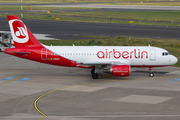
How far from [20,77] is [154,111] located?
2182 centimetres

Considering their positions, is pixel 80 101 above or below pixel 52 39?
below

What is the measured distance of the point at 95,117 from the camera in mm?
25672

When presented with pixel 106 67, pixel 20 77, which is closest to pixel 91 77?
pixel 106 67

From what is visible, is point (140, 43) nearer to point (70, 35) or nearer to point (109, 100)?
point (70, 35)

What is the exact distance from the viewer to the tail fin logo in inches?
1646

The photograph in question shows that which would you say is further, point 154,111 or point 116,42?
point 116,42

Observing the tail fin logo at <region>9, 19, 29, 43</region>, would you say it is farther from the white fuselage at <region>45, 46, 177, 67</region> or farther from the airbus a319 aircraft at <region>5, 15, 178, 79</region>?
the white fuselage at <region>45, 46, 177, 67</region>

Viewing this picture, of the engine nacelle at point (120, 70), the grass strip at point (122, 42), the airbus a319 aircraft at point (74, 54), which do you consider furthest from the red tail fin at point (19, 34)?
the grass strip at point (122, 42)

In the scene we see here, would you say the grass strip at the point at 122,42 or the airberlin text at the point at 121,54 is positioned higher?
the grass strip at the point at 122,42

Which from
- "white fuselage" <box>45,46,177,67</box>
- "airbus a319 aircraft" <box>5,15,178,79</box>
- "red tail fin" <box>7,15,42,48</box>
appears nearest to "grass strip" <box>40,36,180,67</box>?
"white fuselage" <box>45,46,177,67</box>

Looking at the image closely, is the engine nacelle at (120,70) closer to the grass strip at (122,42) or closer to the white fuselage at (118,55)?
the white fuselage at (118,55)

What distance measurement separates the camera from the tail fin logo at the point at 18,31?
41812mm

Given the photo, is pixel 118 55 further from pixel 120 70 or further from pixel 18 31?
pixel 18 31

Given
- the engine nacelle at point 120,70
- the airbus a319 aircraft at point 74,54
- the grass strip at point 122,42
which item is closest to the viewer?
the engine nacelle at point 120,70
